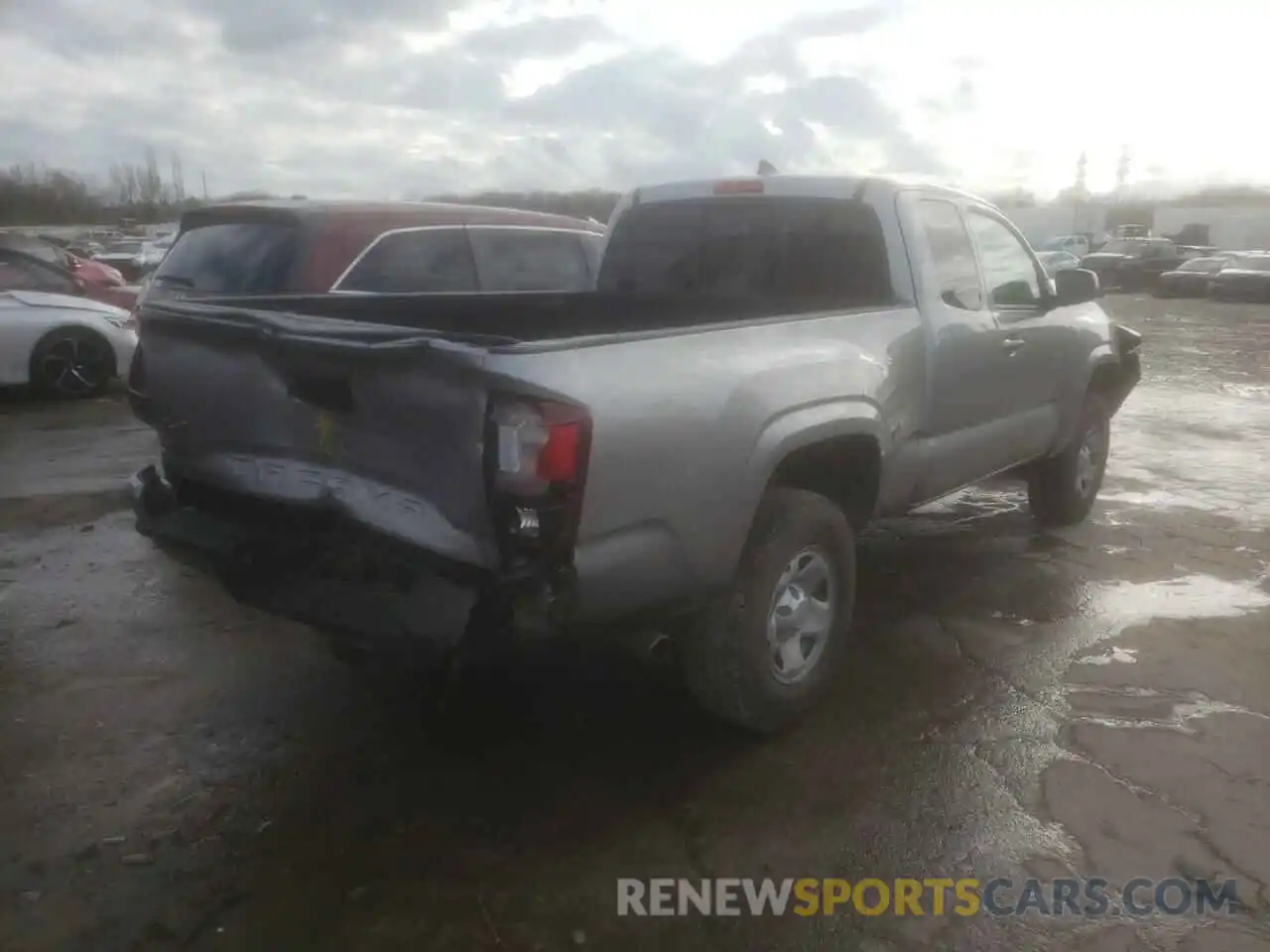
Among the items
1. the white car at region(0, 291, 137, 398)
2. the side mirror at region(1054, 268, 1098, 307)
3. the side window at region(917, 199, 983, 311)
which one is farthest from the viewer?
the white car at region(0, 291, 137, 398)

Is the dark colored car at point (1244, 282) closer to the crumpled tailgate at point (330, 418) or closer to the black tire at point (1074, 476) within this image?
the black tire at point (1074, 476)

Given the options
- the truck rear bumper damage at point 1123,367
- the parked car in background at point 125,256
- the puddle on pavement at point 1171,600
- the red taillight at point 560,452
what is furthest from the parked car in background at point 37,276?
the parked car in background at point 125,256

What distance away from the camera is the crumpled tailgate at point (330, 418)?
2.82 m

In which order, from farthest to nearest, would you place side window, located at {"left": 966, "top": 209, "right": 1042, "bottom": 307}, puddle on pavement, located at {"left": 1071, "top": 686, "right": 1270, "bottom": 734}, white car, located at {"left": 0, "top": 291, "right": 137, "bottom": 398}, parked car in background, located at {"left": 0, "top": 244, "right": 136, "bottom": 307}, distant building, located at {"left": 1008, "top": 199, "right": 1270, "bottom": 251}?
distant building, located at {"left": 1008, "top": 199, "right": 1270, "bottom": 251}, parked car in background, located at {"left": 0, "top": 244, "right": 136, "bottom": 307}, white car, located at {"left": 0, "top": 291, "right": 137, "bottom": 398}, side window, located at {"left": 966, "top": 209, "right": 1042, "bottom": 307}, puddle on pavement, located at {"left": 1071, "top": 686, "right": 1270, "bottom": 734}

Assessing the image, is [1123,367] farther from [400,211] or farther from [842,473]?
[400,211]

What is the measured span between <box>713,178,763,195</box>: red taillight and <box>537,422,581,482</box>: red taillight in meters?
2.46

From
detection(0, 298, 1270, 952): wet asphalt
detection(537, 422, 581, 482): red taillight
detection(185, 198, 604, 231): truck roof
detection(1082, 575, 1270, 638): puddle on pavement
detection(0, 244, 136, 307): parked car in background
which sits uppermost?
detection(185, 198, 604, 231): truck roof

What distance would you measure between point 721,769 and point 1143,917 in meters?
1.29

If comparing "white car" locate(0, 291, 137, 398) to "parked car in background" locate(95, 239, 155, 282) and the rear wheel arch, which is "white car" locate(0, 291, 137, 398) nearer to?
the rear wheel arch

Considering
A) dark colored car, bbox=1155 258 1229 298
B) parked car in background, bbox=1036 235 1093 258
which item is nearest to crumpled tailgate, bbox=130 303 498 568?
dark colored car, bbox=1155 258 1229 298

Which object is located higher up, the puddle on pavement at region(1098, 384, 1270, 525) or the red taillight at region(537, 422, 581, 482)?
the red taillight at region(537, 422, 581, 482)

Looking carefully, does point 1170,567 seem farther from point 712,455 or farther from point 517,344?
point 517,344

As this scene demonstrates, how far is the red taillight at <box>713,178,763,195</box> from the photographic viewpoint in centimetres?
481

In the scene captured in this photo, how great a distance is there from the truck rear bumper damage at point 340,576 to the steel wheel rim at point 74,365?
771 centimetres
